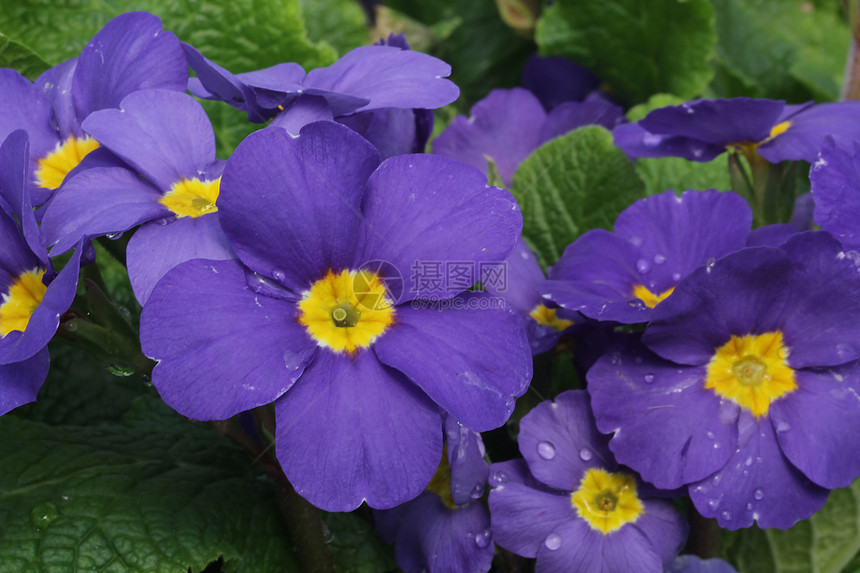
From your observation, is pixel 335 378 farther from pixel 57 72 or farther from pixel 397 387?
pixel 57 72

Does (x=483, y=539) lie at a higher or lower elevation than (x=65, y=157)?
lower

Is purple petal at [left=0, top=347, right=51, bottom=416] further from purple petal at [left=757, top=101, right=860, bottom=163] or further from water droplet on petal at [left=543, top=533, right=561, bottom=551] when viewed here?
purple petal at [left=757, top=101, right=860, bottom=163]

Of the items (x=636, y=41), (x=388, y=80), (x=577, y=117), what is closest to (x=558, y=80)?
(x=636, y=41)

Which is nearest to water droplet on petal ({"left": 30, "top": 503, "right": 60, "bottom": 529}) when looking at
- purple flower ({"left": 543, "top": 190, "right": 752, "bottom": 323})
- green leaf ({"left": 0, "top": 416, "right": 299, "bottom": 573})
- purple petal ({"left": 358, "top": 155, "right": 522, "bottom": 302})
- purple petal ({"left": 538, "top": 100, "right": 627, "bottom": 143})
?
green leaf ({"left": 0, "top": 416, "right": 299, "bottom": 573})

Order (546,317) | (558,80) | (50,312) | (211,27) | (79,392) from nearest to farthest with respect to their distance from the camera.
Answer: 1. (50,312)
2. (546,317)
3. (79,392)
4. (211,27)
5. (558,80)

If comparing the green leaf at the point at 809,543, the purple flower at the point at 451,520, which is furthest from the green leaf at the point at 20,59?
the green leaf at the point at 809,543

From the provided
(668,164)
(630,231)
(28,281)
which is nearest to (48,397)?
(28,281)

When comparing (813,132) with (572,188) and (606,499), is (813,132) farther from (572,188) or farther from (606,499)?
(606,499)
